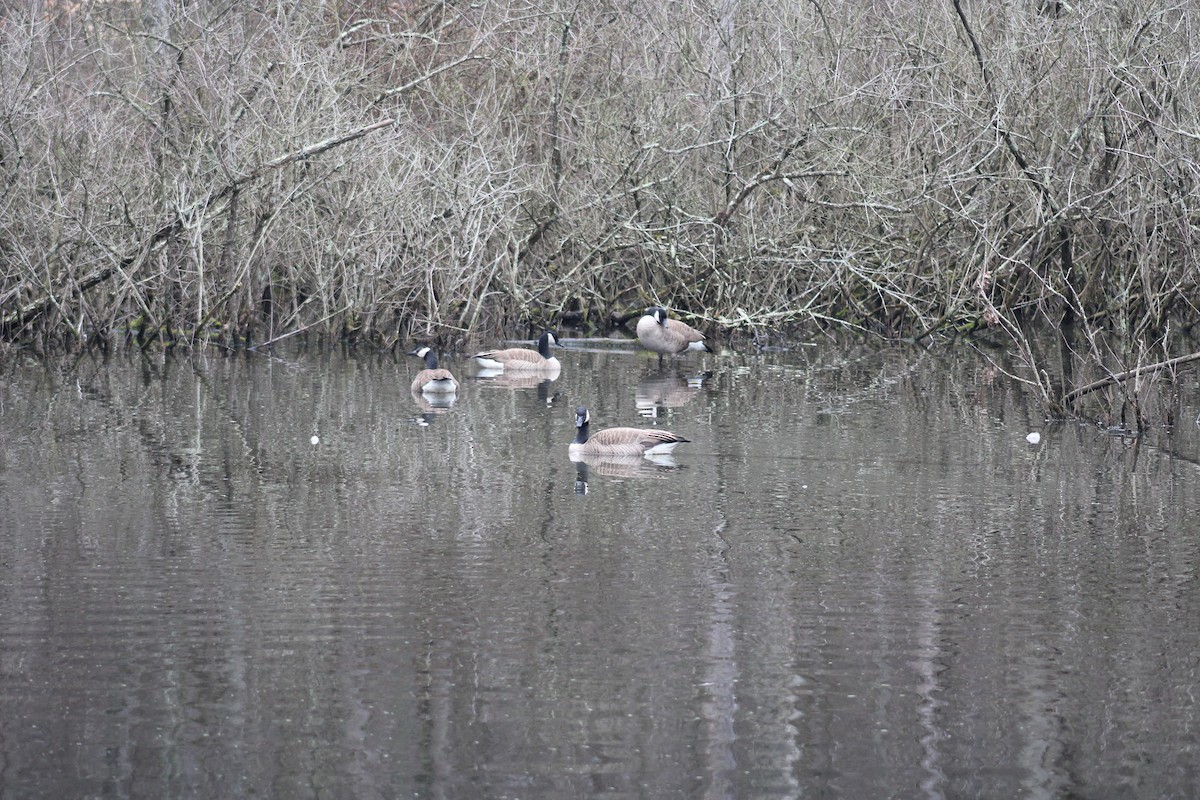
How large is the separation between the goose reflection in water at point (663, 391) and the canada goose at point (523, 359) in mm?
989

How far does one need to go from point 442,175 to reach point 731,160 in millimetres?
3332

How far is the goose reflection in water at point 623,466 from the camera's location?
11.3 metres

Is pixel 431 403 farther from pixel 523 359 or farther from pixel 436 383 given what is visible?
pixel 523 359

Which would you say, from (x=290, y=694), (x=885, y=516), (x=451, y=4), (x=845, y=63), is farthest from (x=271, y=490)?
(x=451, y=4)

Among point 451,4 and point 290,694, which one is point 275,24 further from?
point 290,694

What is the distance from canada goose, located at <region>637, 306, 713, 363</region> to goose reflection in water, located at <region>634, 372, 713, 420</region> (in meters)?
1.11

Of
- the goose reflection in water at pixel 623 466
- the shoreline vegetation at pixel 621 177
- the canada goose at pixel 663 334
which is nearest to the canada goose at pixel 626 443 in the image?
the goose reflection in water at pixel 623 466

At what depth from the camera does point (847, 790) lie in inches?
212

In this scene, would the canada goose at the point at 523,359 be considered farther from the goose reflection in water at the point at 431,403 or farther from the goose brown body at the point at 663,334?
the goose reflection in water at the point at 431,403

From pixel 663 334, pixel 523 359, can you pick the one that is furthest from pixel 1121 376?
pixel 663 334

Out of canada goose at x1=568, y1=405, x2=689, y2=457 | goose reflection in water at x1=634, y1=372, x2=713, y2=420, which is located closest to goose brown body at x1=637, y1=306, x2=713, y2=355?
goose reflection in water at x1=634, y1=372, x2=713, y2=420

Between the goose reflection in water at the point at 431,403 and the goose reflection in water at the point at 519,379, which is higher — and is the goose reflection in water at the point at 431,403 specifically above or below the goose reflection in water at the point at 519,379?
below

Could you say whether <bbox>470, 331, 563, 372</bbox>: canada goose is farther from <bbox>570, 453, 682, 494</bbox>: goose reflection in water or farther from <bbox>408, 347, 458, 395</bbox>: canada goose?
<bbox>570, 453, 682, 494</bbox>: goose reflection in water

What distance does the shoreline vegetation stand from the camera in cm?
1862
